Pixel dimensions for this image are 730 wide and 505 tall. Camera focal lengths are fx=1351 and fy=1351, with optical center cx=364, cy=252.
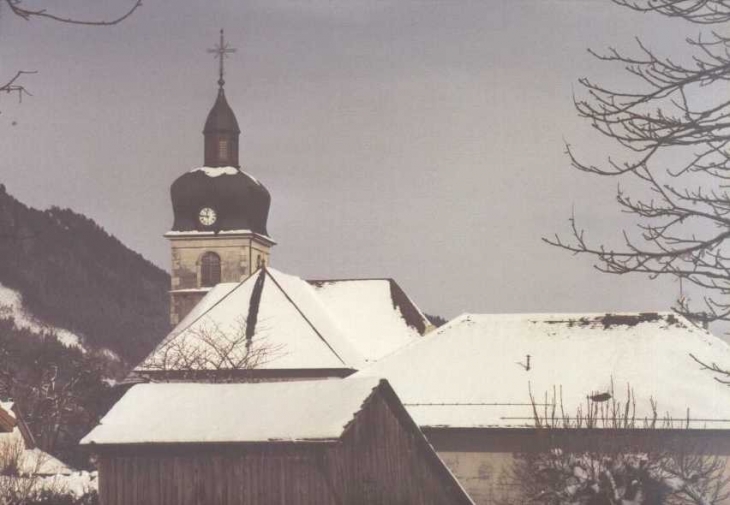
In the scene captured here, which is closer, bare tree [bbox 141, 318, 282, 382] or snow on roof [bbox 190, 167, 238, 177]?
bare tree [bbox 141, 318, 282, 382]

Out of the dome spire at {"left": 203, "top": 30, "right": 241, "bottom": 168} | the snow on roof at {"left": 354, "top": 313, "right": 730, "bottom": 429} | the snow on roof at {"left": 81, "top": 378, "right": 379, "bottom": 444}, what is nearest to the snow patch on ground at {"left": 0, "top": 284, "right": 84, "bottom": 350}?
the dome spire at {"left": 203, "top": 30, "right": 241, "bottom": 168}

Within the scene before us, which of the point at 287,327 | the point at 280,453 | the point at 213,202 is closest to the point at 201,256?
the point at 213,202

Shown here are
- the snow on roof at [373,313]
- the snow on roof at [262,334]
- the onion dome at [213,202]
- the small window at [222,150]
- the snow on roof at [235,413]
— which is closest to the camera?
the snow on roof at [235,413]

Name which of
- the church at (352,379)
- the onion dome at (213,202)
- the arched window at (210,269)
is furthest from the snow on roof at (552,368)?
the onion dome at (213,202)

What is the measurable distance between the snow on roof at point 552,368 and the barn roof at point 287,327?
25.0ft

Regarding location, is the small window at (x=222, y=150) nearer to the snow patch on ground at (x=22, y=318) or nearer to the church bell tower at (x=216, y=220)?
the church bell tower at (x=216, y=220)

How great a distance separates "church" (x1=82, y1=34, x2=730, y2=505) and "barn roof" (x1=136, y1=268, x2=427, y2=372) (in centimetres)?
7

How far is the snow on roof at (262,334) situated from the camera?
47281 millimetres

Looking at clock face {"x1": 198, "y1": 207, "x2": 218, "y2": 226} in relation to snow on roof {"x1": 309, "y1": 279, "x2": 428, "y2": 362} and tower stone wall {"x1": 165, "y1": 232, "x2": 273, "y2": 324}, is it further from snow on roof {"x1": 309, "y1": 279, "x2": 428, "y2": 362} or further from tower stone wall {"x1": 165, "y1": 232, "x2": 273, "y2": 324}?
snow on roof {"x1": 309, "y1": 279, "x2": 428, "y2": 362}

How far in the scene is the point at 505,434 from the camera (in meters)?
36.1

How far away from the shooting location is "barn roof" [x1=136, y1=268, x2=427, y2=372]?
47406 mm

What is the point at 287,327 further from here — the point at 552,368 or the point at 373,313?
the point at 552,368

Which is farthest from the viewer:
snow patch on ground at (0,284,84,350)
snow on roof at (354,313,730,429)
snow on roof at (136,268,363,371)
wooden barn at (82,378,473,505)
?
snow patch on ground at (0,284,84,350)

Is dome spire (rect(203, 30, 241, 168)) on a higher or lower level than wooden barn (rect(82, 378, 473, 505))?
higher
